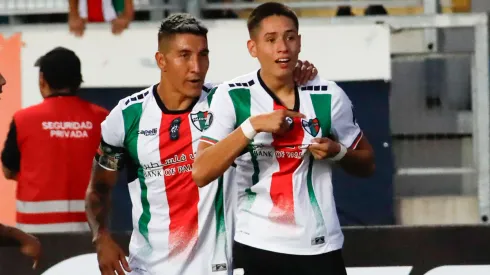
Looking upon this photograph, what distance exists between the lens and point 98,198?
5230mm

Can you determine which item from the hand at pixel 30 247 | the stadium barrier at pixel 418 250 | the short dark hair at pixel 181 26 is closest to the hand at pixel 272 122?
the short dark hair at pixel 181 26

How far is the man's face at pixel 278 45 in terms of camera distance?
4.50m

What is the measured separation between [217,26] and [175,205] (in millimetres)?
3590

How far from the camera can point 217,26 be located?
8.34 metres

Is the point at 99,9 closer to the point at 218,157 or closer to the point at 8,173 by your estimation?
the point at 8,173

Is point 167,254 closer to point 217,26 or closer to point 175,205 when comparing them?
point 175,205

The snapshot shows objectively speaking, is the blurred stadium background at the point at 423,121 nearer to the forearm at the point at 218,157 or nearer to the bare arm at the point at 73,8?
the bare arm at the point at 73,8

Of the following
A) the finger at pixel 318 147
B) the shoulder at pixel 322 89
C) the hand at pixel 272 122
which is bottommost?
the finger at pixel 318 147

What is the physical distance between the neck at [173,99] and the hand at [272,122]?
846mm

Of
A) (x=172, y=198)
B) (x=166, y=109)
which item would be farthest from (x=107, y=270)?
(x=166, y=109)

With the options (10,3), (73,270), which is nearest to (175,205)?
(73,270)

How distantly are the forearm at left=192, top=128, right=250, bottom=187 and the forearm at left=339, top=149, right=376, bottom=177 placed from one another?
0.50 meters

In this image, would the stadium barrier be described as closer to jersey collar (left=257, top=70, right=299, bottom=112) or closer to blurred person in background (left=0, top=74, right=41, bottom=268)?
jersey collar (left=257, top=70, right=299, bottom=112)

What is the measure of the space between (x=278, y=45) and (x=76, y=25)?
414cm
